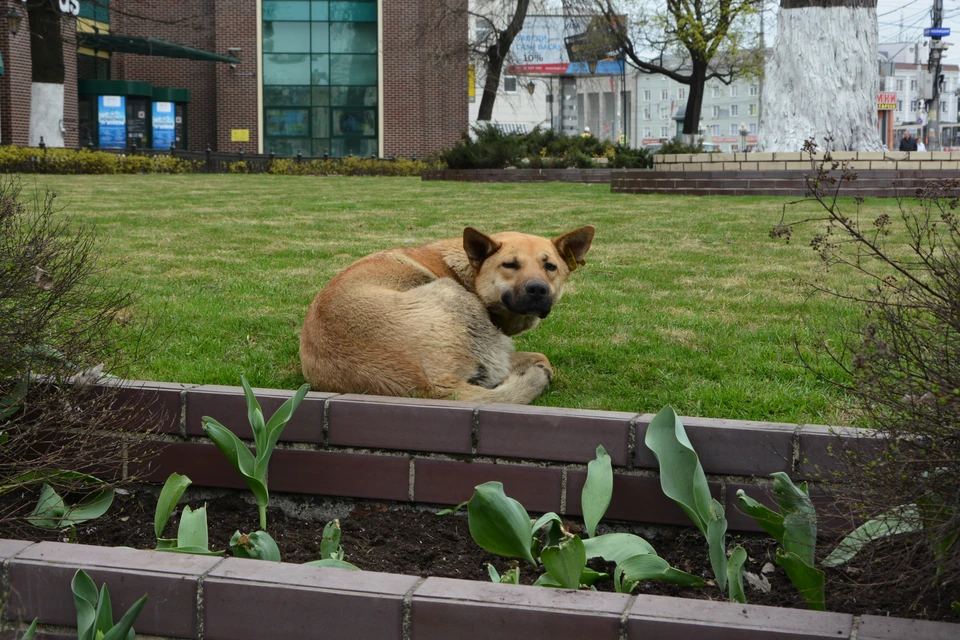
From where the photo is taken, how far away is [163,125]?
3809 cm

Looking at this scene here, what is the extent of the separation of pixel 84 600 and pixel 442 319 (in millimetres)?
2037

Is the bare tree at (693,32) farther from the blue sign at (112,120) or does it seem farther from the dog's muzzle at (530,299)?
the dog's muzzle at (530,299)

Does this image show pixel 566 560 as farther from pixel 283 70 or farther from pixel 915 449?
pixel 283 70

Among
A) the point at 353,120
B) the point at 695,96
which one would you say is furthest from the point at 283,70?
the point at 695,96

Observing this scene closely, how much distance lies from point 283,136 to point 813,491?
3815cm

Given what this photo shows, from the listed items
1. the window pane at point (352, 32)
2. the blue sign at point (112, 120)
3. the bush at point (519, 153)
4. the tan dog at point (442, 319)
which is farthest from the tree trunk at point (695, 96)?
the tan dog at point (442, 319)

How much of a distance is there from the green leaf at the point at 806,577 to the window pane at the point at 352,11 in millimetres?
38543

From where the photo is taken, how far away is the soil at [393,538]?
2.92 m

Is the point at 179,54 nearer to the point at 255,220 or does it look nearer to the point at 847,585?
the point at 255,220

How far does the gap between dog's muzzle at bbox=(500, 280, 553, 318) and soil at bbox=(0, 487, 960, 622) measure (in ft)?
4.19

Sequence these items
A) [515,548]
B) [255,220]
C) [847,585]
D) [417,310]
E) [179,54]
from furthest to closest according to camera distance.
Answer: [179,54] < [255,220] < [417,310] < [515,548] < [847,585]

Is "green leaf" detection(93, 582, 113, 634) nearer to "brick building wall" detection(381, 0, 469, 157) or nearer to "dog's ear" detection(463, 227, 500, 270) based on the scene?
"dog's ear" detection(463, 227, 500, 270)

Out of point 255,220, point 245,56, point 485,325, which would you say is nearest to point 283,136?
point 245,56

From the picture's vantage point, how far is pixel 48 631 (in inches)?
104
